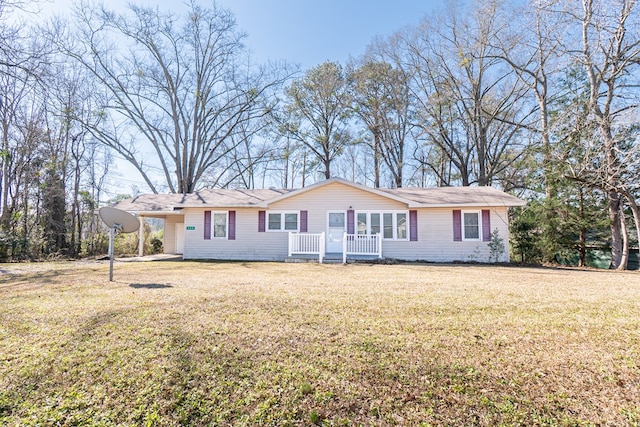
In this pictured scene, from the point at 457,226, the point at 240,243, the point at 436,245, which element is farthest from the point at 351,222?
the point at 240,243

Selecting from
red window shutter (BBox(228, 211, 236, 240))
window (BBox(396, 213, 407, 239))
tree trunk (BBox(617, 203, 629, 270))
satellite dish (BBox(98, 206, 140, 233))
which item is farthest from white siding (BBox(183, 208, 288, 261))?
tree trunk (BBox(617, 203, 629, 270))

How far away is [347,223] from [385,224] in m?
1.60

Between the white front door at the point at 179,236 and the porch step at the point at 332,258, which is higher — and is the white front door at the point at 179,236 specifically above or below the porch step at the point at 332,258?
above

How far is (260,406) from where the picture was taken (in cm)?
212

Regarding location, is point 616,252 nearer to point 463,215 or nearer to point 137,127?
point 463,215

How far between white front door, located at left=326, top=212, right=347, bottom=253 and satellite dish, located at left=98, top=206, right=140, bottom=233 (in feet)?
23.9

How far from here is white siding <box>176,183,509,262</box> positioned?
12.0m

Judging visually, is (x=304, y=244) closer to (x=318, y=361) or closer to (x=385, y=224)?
(x=385, y=224)

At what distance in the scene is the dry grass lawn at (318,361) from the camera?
2.06m

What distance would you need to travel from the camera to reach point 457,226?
12000 millimetres

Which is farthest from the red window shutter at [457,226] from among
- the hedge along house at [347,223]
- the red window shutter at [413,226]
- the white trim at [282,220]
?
the white trim at [282,220]

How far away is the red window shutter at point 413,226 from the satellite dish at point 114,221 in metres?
9.70

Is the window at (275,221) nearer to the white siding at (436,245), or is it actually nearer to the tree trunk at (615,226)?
the white siding at (436,245)

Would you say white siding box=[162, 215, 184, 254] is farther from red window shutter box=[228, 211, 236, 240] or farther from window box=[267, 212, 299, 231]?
window box=[267, 212, 299, 231]
